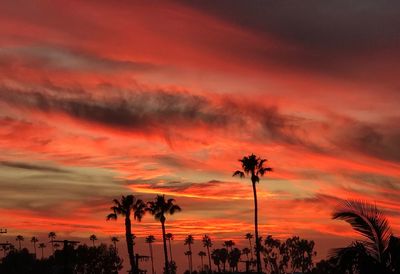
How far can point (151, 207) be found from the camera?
9644 centimetres

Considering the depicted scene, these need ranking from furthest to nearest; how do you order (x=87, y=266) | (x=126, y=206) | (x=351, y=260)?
(x=87, y=266), (x=126, y=206), (x=351, y=260)

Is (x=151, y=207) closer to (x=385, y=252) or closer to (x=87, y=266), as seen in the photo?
(x=87, y=266)

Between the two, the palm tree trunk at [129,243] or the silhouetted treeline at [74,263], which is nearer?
the palm tree trunk at [129,243]

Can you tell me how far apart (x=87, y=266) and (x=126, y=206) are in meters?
77.7

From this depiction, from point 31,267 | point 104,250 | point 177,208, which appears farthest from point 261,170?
point 31,267

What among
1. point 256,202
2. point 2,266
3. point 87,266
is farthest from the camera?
point 2,266

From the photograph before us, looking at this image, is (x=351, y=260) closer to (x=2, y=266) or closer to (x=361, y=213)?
(x=361, y=213)

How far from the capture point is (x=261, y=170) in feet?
294

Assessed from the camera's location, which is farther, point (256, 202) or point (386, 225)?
point (256, 202)

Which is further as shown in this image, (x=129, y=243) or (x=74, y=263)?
(x=74, y=263)

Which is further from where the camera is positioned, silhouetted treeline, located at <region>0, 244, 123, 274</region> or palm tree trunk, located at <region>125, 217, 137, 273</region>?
silhouetted treeline, located at <region>0, 244, 123, 274</region>

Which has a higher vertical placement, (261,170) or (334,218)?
(261,170)

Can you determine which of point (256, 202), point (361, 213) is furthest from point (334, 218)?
point (256, 202)

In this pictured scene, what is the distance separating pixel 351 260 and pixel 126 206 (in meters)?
72.6
